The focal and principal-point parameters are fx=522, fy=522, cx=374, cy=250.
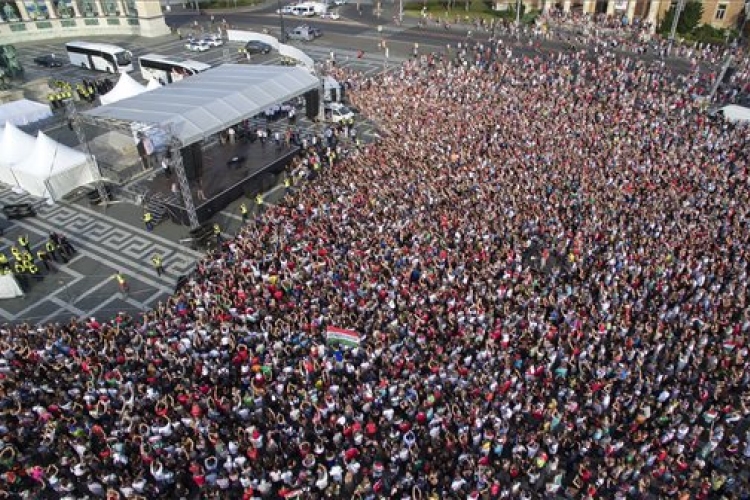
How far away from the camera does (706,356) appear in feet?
55.0

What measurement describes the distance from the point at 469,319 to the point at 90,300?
1532cm

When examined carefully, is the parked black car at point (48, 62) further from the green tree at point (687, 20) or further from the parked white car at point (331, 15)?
the green tree at point (687, 20)

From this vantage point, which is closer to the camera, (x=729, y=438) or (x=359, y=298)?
(x=729, y=438)

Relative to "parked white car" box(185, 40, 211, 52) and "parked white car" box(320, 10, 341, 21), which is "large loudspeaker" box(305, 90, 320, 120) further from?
"parked white car" box(320, 10, 341, 21)

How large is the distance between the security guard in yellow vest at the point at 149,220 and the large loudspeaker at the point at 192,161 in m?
2.65

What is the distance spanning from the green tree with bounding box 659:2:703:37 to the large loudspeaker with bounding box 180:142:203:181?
167ft

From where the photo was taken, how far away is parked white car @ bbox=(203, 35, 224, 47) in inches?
2167

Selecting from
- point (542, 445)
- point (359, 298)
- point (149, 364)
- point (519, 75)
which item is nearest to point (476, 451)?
point (542, 445)

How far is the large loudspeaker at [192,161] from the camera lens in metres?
24.8

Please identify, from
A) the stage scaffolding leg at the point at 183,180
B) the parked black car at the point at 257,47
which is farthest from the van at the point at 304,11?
the stage scaffolding leg at the point at 183,180

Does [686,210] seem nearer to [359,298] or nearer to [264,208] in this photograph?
[359,298]

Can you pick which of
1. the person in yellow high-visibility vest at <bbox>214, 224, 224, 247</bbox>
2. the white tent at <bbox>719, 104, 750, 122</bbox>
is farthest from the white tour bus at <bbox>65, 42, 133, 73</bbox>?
the white tent at <bbox>719, 104, 750, 122</bbox>

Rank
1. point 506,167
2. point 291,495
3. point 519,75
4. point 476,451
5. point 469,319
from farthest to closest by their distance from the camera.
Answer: point 519,75 < point 506,167 < point 469,319 < point 476,451 < point 291,495

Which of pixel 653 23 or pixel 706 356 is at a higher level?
pixel 653 23
